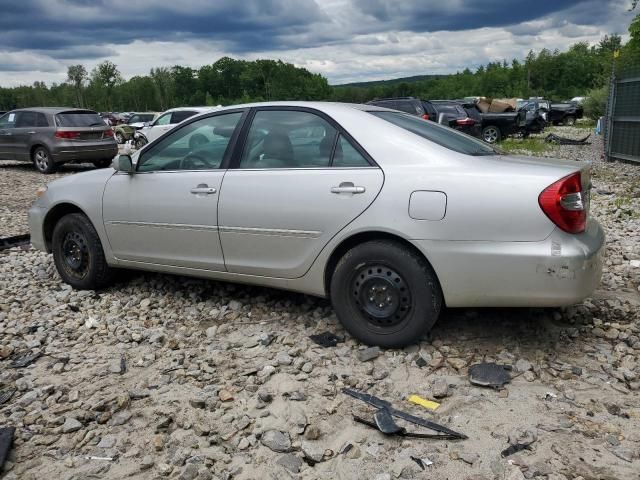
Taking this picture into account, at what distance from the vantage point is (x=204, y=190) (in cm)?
432

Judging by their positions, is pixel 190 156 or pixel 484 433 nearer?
pixel 484 433

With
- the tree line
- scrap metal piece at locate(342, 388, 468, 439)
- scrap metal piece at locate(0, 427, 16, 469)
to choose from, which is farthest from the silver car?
the tree line

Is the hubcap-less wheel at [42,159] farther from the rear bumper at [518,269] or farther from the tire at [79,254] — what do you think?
the rear bumper at [518,269]

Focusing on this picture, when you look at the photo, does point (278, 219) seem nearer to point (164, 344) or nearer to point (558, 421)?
point (164, 344)

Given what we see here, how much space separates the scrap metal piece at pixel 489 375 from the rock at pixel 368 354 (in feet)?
1.92

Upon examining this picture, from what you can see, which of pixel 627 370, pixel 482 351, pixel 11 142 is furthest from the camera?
pixel 11 142

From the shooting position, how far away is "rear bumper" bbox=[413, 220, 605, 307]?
10.8ft

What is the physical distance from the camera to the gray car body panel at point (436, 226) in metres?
3.31

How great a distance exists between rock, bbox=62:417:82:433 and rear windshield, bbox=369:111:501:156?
8.72ft

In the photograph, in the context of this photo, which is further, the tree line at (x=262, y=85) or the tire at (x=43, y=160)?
the tree line at (x=262, y=85)

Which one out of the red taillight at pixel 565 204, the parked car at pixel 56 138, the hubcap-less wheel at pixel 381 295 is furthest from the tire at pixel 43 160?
the red taillight at pixel 565 204

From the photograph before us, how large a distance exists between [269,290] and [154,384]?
167 cm

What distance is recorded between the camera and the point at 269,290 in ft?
16.6

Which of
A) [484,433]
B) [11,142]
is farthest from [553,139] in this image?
[484,433]
